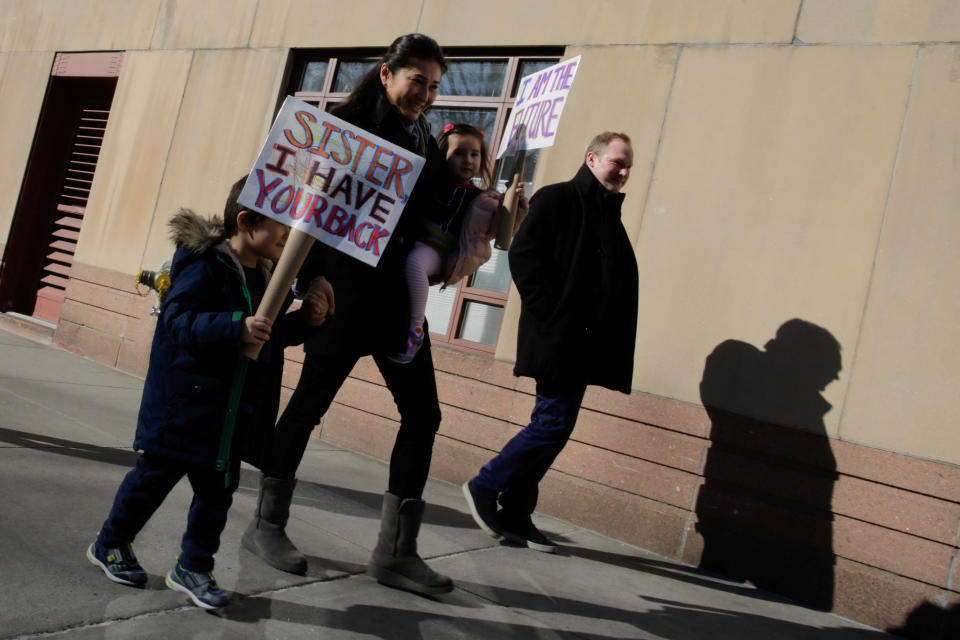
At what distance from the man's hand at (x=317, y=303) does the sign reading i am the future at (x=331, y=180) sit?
0.46 feet

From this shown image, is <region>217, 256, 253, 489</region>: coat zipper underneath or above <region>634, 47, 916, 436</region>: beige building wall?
underneath

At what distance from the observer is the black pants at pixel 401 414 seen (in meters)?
3.23

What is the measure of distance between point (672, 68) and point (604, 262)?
6.01ft

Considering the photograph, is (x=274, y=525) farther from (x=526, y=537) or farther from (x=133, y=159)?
(x=133, y=159)

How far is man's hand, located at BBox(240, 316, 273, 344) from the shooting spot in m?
2.56

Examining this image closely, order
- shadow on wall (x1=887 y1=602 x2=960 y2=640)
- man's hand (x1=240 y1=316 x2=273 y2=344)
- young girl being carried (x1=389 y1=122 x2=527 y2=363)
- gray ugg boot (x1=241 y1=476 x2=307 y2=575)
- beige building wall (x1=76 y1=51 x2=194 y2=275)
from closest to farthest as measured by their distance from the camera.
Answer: man's hand (x1=240 y1=316 x2=273 y2=344), gray ugg boot (x1=241 y1=476 x2=307 y2=575), young girl being carried (x1=389 y1=122 x2=527 y2=363), shadow on wall (x1=887 y1=602 x2=960 y2=640), beige building wall (x1=76 y1=51 x2=194 y2=275)

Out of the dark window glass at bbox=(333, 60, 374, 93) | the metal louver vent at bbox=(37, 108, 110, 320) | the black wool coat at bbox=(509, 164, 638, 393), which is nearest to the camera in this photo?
the black wool coat at bbox=(509, 164, 638, 393)

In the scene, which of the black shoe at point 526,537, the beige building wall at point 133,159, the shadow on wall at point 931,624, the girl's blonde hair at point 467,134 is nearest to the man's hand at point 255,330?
the girl's blonde hair at point 467,134

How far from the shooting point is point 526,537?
431 cm

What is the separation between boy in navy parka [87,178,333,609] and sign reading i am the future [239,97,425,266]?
0.46 ft

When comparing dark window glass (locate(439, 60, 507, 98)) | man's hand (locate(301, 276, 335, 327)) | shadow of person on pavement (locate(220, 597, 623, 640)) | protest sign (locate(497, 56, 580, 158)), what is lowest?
shadow of person on pavement (locate(220, 597, 623, 640))

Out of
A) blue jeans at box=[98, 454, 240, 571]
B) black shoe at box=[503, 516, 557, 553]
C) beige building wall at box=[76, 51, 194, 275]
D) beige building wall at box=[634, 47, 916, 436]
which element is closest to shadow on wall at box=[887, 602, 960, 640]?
beige building wall at box=[634, 47, 916, 436]

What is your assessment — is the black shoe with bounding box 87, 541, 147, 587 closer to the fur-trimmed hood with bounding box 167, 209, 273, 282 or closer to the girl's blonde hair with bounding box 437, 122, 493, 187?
the fur-trimmed hood with bounding box 167, 209, 273, 282

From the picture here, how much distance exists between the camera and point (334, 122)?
287 centimetres
